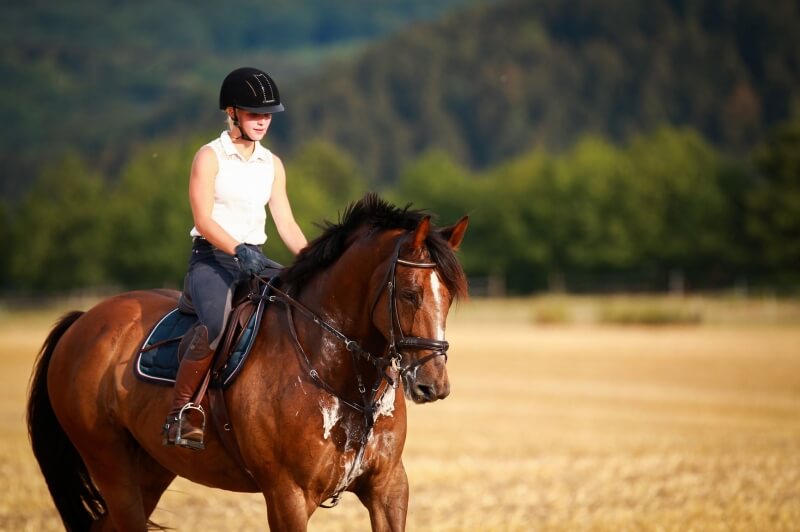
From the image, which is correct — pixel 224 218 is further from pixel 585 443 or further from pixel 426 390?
pixel 585 443

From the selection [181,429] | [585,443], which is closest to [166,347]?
[181,429]

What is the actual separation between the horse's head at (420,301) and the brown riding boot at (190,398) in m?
1.32

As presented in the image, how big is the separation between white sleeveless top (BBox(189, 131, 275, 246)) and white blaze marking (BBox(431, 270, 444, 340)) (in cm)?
162

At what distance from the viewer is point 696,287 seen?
7644 centimetres

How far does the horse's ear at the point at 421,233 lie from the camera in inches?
265

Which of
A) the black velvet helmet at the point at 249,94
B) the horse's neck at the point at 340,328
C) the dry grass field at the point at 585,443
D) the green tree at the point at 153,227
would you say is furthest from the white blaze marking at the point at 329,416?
the green tree at the point at 153,227

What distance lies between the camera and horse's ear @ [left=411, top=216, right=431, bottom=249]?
6.72 meters

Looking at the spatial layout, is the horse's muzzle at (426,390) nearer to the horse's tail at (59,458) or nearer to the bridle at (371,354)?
the bridle at (371,354)

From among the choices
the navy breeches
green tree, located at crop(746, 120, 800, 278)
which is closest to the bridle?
the navy breeches

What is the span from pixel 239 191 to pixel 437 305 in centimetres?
186

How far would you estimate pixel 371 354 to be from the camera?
716 centimetres

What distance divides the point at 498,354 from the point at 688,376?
32.2 ft

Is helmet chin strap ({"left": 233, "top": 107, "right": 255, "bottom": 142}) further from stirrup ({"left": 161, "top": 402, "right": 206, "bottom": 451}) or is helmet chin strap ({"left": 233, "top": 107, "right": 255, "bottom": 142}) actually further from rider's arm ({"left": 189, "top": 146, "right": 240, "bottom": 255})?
A: stirrup ({"left": 161, "top": 402, "right": 206, "bottom": 451})

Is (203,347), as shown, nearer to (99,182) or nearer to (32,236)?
(32,236)
